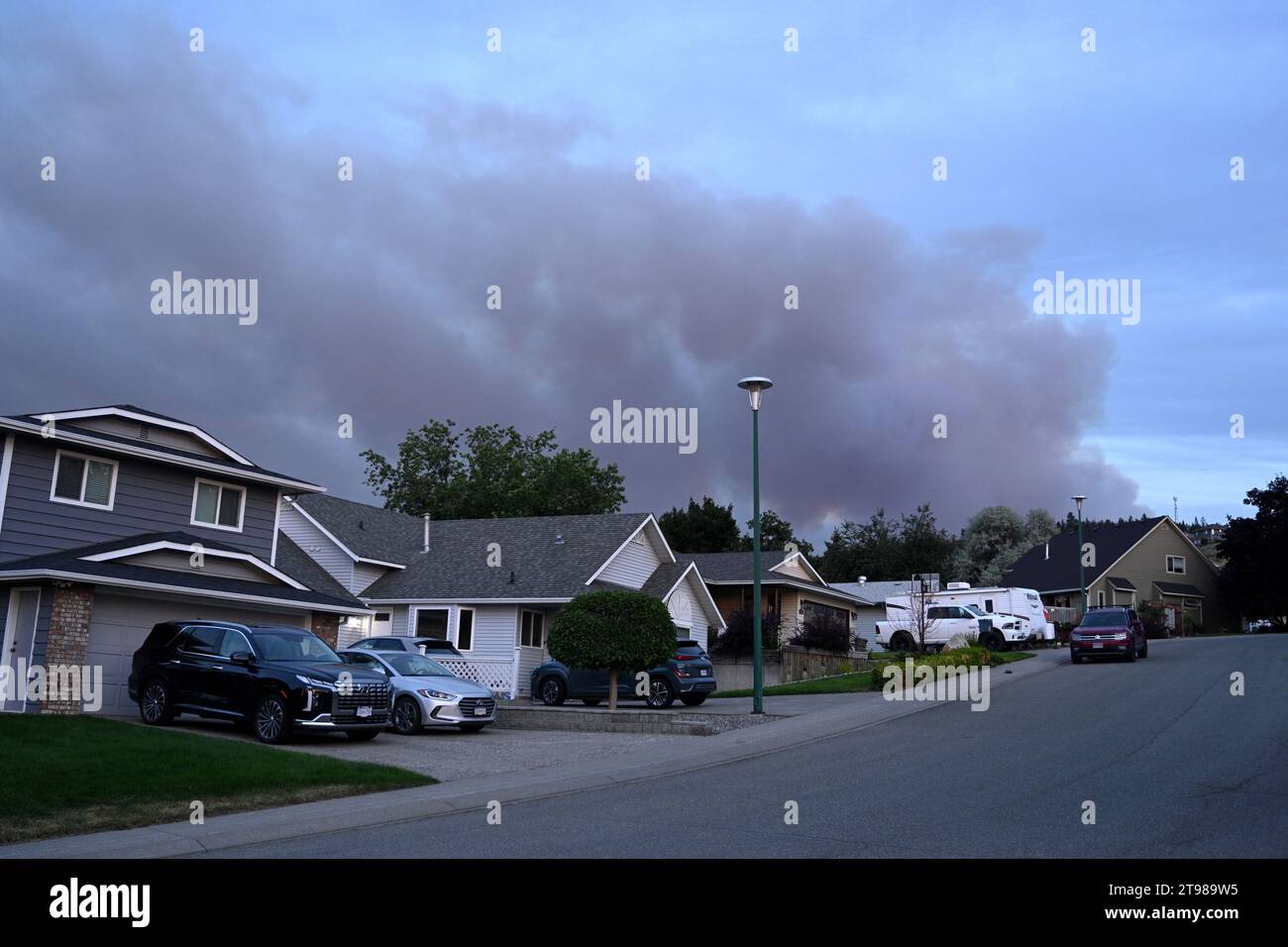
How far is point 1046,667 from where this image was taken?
1277 inches

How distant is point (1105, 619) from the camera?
33781 millimetres

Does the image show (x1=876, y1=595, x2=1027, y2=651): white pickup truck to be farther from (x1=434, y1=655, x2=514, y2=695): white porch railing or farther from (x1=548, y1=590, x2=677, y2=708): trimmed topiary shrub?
(x1=548, y1=590, x2=677, y2=708): trimmed topiary shrub


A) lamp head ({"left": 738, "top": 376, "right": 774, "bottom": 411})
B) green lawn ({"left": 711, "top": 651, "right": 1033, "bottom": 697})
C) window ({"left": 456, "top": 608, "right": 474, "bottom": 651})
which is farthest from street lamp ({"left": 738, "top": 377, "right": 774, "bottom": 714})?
window ({"left": 456, "top": 608, "right": 474, "bottom": 651})

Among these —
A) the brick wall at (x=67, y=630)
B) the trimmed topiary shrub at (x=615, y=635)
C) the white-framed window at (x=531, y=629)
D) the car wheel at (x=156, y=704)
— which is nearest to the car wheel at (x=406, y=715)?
the car wheel at (x=156, y=704)

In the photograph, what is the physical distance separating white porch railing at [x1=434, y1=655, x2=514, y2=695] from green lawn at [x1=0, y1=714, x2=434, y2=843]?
1550 cm

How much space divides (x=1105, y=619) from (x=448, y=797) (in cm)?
2683

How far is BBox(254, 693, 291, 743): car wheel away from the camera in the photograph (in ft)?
58.7

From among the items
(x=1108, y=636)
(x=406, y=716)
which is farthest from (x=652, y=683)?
(x=1108, y=636)

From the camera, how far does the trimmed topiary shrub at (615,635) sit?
24672 millimetres

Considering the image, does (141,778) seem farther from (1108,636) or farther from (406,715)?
(1108,636)

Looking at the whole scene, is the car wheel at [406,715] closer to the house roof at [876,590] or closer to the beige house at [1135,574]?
the house roof at [876,590]

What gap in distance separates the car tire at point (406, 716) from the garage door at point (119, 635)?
5.11 meters
